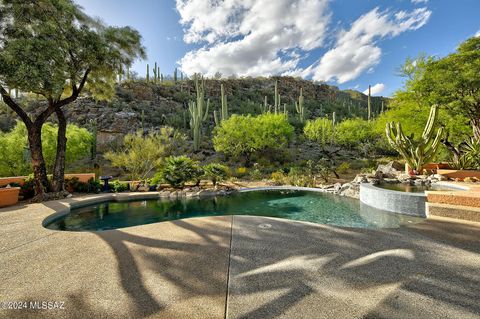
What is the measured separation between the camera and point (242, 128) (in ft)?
62.1

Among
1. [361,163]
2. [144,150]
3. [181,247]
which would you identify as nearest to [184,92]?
[144,150]

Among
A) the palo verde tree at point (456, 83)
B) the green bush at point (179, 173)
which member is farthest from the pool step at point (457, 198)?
the green bush at point (179, 173)

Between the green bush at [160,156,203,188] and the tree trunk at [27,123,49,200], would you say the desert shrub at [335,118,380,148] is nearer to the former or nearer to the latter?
the green bush at [160,156,203,188]

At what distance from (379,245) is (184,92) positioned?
3495cm

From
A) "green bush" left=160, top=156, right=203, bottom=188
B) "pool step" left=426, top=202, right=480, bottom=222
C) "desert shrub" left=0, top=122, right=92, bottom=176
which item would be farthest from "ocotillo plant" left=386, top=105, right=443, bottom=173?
"desert shrub" left=0, top=122, right=92, bottom=176

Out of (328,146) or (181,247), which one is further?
(328,146)

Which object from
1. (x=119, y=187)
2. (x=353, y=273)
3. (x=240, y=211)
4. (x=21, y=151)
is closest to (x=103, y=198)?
(x=119, y=187)

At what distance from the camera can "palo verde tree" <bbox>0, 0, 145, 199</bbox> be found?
6.99 m

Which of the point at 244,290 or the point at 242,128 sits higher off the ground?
the point at 242,128

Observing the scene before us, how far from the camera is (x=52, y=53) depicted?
7465 mm

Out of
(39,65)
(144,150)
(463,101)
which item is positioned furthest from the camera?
(144,150)

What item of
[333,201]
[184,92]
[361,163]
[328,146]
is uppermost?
[184,92]

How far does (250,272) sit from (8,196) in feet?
32.8

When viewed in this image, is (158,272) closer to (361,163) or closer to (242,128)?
(242,128)
